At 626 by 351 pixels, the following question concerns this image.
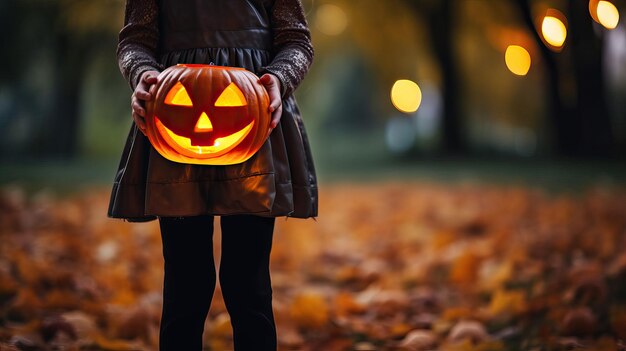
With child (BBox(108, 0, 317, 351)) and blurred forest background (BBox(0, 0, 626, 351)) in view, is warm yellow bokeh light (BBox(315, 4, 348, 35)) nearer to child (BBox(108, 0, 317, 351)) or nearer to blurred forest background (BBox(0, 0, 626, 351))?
blurred forest background (BBox(0, 0, 626, 351))

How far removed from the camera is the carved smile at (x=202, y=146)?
2080 millimetres

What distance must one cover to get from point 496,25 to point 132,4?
9742mm

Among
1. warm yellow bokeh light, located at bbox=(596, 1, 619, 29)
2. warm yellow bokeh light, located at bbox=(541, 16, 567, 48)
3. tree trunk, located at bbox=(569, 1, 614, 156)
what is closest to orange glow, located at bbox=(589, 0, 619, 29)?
warm yellow bokeh light, located at bbox=(596, 1, 619, 29)

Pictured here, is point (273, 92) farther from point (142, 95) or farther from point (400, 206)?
point (400, 206)

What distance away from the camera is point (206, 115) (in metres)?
2.10

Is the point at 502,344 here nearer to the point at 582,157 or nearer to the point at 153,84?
the point at 153,84

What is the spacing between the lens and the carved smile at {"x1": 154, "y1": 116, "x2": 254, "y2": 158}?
2.08 metres

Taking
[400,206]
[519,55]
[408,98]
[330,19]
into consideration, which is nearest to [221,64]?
[400,206]

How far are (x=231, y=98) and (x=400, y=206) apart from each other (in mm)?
6016

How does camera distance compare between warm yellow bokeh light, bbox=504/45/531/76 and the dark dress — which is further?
warm yellow bokeh light, bbox=504/45/531/76

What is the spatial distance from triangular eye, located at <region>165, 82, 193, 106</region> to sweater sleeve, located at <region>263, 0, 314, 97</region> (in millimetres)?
281

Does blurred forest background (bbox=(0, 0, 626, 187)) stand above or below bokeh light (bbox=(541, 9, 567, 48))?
above

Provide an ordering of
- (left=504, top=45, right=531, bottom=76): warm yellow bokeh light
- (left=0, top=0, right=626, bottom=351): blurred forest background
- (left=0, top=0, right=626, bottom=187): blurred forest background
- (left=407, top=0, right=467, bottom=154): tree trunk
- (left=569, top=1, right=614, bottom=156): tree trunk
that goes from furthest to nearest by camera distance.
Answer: (left=407, top=0, right=467, bottom=154): tree trunk → (left=504, top=45, right=531, bottom=76): warm yellow bokeh light → (left=0, top=0, right=626, bottom=187): blurred forest background → (left=569, top=1, right=614, bottom=156): tree trunk → (left=0, top=0, right=626, bottom=351): blurred forest background

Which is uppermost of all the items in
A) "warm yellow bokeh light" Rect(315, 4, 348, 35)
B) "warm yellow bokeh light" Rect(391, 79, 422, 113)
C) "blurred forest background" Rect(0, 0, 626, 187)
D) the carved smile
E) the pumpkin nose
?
"warm yellow bokeh light" Rect(315, 4, 348, 35)
